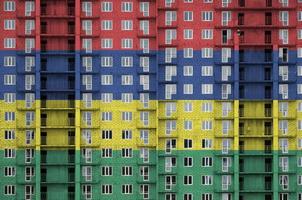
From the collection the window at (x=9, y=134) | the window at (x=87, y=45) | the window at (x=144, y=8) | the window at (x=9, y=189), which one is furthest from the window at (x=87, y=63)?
the window at (x=9, y=189)

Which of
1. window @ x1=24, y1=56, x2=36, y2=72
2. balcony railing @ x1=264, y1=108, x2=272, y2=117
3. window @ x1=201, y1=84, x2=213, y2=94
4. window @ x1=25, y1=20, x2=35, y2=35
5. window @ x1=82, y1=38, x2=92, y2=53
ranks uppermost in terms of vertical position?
window @ x1=25, y1=20, x2=35, y2=35

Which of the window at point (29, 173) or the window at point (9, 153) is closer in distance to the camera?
the window at point (29, 173)

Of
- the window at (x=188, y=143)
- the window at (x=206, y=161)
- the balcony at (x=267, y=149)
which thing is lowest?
the window at (x=206, y=161)

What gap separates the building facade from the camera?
102750 millimetres

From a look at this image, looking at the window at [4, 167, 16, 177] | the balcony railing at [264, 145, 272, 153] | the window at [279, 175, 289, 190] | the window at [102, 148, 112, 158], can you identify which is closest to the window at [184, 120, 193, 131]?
the balcony railing at [264, 145, 272, 153]

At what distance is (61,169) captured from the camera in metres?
102

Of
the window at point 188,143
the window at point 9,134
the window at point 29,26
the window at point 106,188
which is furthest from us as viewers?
the window at point 29,26

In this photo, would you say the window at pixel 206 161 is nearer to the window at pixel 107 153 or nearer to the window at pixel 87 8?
the window at pixel 107 153

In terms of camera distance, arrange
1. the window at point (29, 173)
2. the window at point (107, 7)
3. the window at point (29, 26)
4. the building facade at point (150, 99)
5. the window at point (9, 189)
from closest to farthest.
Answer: the window at point (29, 173) → the window at point (9, 189) → the building facade at point (150, 99) → the window at point (29, 26) → the window at point (107, 7)

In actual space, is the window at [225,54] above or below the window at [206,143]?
above

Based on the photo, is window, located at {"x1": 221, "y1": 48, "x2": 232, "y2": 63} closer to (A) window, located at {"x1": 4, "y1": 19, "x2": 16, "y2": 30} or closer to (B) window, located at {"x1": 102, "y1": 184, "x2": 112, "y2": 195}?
(B) window, located at {"x1": 102, "y1": 184, "x2": 112, "y2": 195}

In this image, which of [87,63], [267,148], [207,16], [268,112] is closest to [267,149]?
[267,148]

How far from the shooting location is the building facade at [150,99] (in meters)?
103

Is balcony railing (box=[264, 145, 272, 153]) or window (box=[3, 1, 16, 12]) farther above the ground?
window (box=[3, 1, 16, 12])
